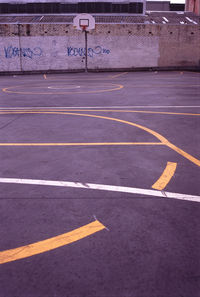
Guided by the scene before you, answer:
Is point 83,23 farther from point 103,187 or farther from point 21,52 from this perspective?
point 103,187

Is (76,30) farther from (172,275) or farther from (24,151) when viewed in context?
(172,275)

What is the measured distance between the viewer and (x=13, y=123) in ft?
26.1

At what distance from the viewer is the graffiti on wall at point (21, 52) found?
2600cm

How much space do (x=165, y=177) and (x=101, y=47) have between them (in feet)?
79.3

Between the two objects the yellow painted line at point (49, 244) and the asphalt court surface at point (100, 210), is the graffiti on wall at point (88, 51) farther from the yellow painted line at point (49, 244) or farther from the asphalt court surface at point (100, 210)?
the yellow painted line at point (49, 244)

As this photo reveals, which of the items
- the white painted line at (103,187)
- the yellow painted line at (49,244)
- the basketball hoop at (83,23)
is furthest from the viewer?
the basketball hoop at (83,23)

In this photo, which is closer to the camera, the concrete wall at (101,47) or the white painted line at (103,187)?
the white painted line at (103,187)

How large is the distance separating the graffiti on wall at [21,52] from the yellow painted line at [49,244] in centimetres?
2522

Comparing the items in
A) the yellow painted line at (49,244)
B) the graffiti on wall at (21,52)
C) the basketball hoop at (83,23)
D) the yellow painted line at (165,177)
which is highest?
the basketball hoop at (83,23)

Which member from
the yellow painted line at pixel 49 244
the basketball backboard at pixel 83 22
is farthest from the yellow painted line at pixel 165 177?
the basketball backboard at pixel 83 22

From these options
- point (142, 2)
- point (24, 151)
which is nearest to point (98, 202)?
point (24, 151)

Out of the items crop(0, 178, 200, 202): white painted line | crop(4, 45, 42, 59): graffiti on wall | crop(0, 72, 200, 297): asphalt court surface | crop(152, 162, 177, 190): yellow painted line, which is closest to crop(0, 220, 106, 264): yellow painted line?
crop(0, 72, 200, 297): asphalt court surface

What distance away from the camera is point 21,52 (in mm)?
26156

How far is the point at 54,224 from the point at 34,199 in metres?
0.63
